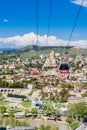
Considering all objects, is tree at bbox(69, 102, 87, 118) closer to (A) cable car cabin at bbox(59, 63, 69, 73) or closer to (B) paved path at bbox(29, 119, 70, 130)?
(B) paved path at bbox(29, 119, 70, 130)

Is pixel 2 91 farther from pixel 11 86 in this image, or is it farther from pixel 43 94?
pixel 43 94

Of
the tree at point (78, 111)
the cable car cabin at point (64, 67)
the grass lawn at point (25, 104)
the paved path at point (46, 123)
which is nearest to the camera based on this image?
the cable car cabin at point (64, 67)

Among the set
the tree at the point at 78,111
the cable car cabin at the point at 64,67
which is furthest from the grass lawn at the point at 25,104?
the cable car cabin at the point at 64,67

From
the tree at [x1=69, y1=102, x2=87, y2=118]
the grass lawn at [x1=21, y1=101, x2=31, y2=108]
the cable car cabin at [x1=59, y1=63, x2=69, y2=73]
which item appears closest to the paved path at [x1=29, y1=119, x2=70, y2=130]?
the tree at [x1=69, y1=102, x2=87, y2=118]

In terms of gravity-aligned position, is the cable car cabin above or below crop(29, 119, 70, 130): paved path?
above

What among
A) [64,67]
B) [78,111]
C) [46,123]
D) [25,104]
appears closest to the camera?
[64,67]

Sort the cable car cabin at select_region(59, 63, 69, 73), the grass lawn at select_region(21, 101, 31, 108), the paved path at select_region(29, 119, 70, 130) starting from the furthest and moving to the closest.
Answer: the grass lawn at select_region(21, 101, 31, 108) < the paved path at select_region(29, 119, 70, 130) < the cable car cabin at select_region(59, 63, 69, 73)

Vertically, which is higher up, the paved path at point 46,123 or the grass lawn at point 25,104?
the grass lawn at point 25,104

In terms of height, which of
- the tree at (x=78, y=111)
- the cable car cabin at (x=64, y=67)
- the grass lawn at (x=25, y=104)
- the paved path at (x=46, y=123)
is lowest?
the paved path at (x=46, y=123)

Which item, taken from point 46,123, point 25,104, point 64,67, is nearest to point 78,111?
point 46,123

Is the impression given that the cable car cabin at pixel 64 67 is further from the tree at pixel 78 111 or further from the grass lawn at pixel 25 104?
the grass lawn at pixel 25 104

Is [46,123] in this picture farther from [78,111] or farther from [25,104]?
[25,104]

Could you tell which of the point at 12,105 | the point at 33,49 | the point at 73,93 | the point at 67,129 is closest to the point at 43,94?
the point at 73,93
